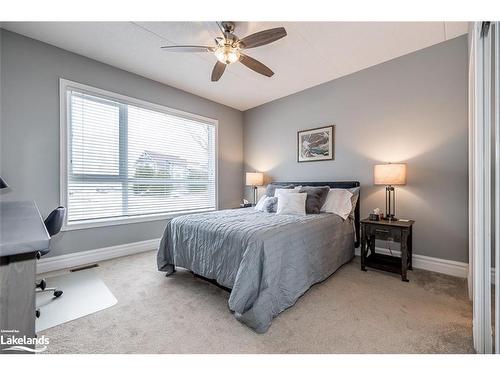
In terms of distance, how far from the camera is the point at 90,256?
294cm

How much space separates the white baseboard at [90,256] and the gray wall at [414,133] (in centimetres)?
300

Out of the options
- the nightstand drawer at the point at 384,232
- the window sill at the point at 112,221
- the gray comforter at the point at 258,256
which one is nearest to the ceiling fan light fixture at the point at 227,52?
the gray comforter at the point at 258,256

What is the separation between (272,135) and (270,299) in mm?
3268

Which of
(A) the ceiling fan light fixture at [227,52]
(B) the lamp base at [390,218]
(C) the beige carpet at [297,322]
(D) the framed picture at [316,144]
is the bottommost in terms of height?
(C) the beige carpet at [297,322]

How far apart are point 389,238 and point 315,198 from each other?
0.97 metres

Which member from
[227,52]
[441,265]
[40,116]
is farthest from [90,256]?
[441,265]

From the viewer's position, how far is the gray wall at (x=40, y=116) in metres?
2.39

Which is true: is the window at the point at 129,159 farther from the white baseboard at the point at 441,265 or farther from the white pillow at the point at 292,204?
the white baseboard at the point at 441,265

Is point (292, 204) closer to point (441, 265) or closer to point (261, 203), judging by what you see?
point (261, 203)

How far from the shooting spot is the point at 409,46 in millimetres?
2609
